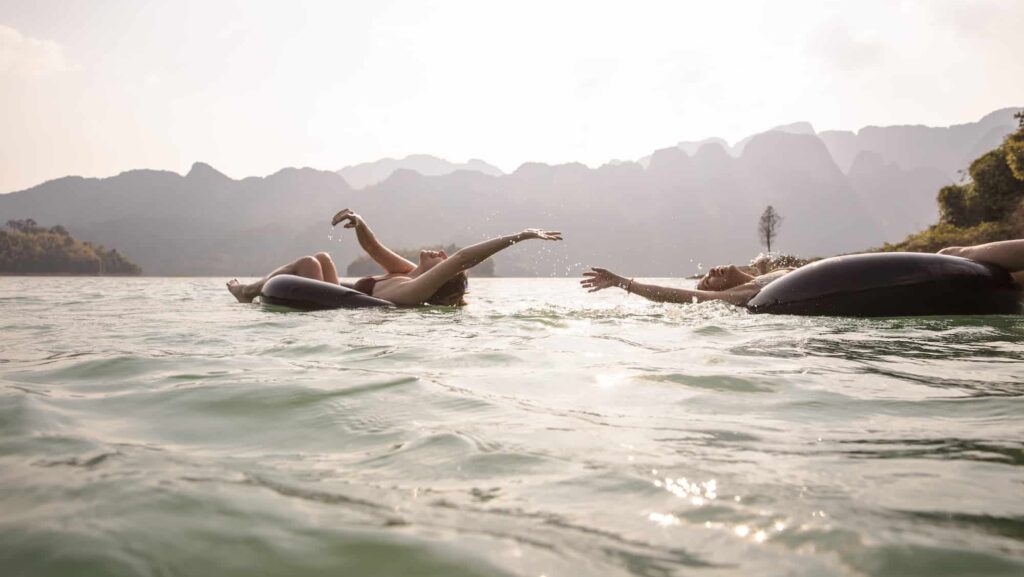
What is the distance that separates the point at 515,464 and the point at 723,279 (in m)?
7.69

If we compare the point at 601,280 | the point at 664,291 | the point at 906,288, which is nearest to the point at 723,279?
the point at 664,291

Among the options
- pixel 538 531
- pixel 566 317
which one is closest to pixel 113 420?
pixel 538 531

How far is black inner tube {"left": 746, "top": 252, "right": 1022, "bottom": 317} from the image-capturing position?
6.93 metres

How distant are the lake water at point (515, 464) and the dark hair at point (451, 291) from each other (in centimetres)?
485

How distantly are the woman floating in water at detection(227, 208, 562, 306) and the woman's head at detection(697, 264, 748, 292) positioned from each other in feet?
8.27

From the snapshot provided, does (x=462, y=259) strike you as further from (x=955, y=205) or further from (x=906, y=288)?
(x=955, y=205)

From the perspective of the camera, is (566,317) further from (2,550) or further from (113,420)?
(2,550)

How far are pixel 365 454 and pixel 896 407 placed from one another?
2358 millimetres

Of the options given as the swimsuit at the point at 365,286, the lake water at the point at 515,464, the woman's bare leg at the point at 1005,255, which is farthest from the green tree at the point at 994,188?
the lake water at the point at 515,464

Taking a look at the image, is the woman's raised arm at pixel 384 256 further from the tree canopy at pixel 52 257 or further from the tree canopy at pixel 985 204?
the tree canopy at pixel 52 257

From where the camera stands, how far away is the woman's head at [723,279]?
9195 millimetres

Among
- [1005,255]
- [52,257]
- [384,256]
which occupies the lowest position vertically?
[1005,255]

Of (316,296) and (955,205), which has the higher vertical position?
(955,205)

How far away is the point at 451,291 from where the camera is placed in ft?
31.8
